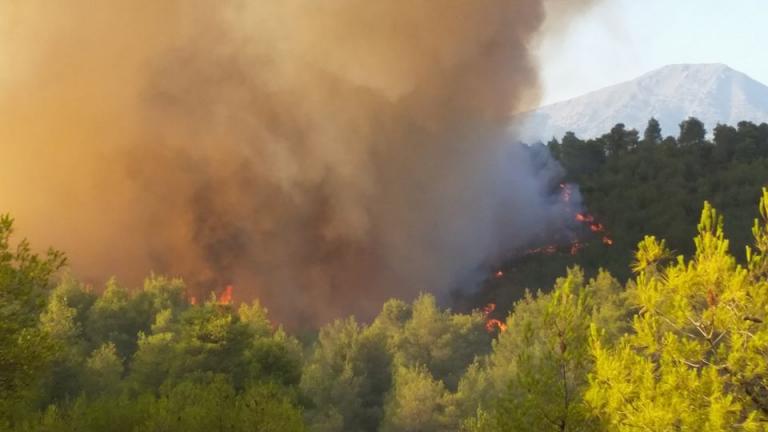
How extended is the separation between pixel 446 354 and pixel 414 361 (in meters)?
2.21

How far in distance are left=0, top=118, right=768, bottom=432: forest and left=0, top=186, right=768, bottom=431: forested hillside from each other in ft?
0.19

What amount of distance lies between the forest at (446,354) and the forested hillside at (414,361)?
0.19 ft

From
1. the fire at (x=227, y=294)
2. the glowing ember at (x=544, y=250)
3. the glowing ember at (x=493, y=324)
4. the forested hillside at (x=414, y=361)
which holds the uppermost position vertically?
the glowing ember at (x=544, y=250)

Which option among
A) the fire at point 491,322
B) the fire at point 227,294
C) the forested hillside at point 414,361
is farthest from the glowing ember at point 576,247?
the fire at point 227,294

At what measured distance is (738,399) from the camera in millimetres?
12047

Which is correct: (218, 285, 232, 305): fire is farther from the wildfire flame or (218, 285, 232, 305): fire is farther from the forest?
the wildfire flame

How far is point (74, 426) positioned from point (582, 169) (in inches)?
3603

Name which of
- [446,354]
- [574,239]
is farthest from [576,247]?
[446,354]

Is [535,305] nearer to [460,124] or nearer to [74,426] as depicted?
[460,124]

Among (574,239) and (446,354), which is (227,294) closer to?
(446,354)

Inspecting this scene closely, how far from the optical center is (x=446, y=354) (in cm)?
4775

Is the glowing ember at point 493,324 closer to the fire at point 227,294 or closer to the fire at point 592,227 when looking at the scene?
the fire at point 592,227

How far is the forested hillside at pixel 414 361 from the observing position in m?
12.1

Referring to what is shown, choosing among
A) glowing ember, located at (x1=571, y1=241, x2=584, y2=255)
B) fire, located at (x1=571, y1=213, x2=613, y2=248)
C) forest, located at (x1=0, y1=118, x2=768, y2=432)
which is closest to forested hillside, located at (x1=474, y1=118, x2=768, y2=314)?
glowing ember, located at (x1=571, y1=241, x2=584, y2=255)
